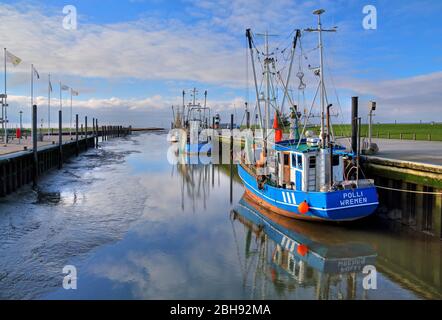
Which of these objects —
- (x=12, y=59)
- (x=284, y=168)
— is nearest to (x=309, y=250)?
(x=284, y=168)

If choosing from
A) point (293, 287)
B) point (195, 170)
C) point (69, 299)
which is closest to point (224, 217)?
point (293, 287)

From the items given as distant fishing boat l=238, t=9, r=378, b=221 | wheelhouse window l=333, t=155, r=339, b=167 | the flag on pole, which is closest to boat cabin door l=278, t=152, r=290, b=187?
distant fishing boat l=238, t=9, r=378, b=221

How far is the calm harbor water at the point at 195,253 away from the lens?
11.6 meters

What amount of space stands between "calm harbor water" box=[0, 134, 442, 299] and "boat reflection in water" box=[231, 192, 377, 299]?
0.04 meters

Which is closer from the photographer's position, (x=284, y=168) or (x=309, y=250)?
(x=309, y=250)

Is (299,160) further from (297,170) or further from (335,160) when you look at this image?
(335,160)

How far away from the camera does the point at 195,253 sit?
49.0 feet

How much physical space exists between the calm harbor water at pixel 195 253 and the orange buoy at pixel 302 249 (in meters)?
0.04

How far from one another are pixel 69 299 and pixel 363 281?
29.5 feet

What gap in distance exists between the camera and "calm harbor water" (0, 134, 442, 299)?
11.6 m

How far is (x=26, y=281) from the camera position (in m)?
11.6

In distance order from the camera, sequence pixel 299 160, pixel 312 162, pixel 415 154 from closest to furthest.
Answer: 1. pixel 312 162
2. pixel 299 160
3. pixel 415 154

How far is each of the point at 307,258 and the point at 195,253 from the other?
427cm
